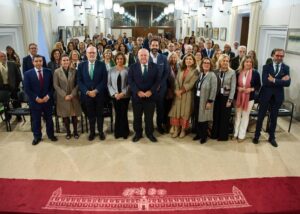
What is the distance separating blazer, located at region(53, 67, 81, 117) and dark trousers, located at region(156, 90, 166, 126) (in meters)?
1.41

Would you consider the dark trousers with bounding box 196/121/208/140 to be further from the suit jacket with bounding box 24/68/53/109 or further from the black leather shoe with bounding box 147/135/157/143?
the suit jacket with bounding box 24/68/53/109

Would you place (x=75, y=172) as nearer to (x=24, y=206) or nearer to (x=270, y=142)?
(x=24, y=206)

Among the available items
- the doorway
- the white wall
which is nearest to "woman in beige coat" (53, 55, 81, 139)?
the white wall

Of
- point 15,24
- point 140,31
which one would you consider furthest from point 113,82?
point 140,31

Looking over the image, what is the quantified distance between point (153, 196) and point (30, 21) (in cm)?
654

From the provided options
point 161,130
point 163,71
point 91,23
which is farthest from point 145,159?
point 91,23

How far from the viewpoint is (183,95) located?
4.64 meters

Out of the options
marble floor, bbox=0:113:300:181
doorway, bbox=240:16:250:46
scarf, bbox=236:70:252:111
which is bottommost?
marble floor, bbox=0:113:300:181

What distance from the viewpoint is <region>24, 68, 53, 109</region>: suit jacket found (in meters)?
4.31

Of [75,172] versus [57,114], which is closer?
[75,172]

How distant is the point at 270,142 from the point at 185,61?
6.84ft

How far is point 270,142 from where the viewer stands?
4.74 meters

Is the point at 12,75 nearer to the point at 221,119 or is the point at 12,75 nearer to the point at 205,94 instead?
the point at 205,94

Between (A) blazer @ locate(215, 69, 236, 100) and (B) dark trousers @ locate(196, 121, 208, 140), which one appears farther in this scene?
(B) dark trousers @ locate(196, 121, 208, 140)
